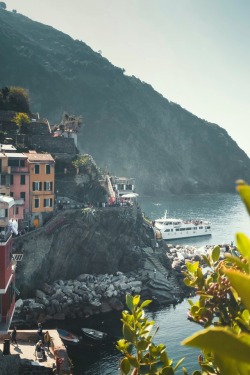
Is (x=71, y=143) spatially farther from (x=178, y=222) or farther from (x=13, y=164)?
(x=178, y=222)

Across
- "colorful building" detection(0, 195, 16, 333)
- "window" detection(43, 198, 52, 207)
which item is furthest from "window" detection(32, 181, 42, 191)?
"colorful building" detection(0, 195, 16, 333)

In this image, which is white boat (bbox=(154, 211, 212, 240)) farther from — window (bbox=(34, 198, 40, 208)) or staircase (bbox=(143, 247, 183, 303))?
window (bbox=(34, 198, 40, 208))

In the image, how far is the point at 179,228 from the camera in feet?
310

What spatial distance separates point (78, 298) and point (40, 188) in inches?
552

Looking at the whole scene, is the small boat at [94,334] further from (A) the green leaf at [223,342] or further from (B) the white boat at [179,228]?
(B) the white boat at [179,228]

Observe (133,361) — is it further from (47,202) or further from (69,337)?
(47,202)


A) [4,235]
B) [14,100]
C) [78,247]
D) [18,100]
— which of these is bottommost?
[78,247]

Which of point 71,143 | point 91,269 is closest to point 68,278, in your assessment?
point 91,269

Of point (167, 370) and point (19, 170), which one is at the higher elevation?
point (19, 170)

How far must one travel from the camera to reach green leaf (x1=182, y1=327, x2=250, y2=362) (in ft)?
6.83

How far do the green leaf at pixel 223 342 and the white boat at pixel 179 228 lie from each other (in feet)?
296

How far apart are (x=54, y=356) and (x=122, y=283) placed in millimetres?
28660

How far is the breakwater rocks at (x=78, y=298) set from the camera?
44.7 m

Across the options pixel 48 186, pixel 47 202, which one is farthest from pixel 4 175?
pixel 47 202
